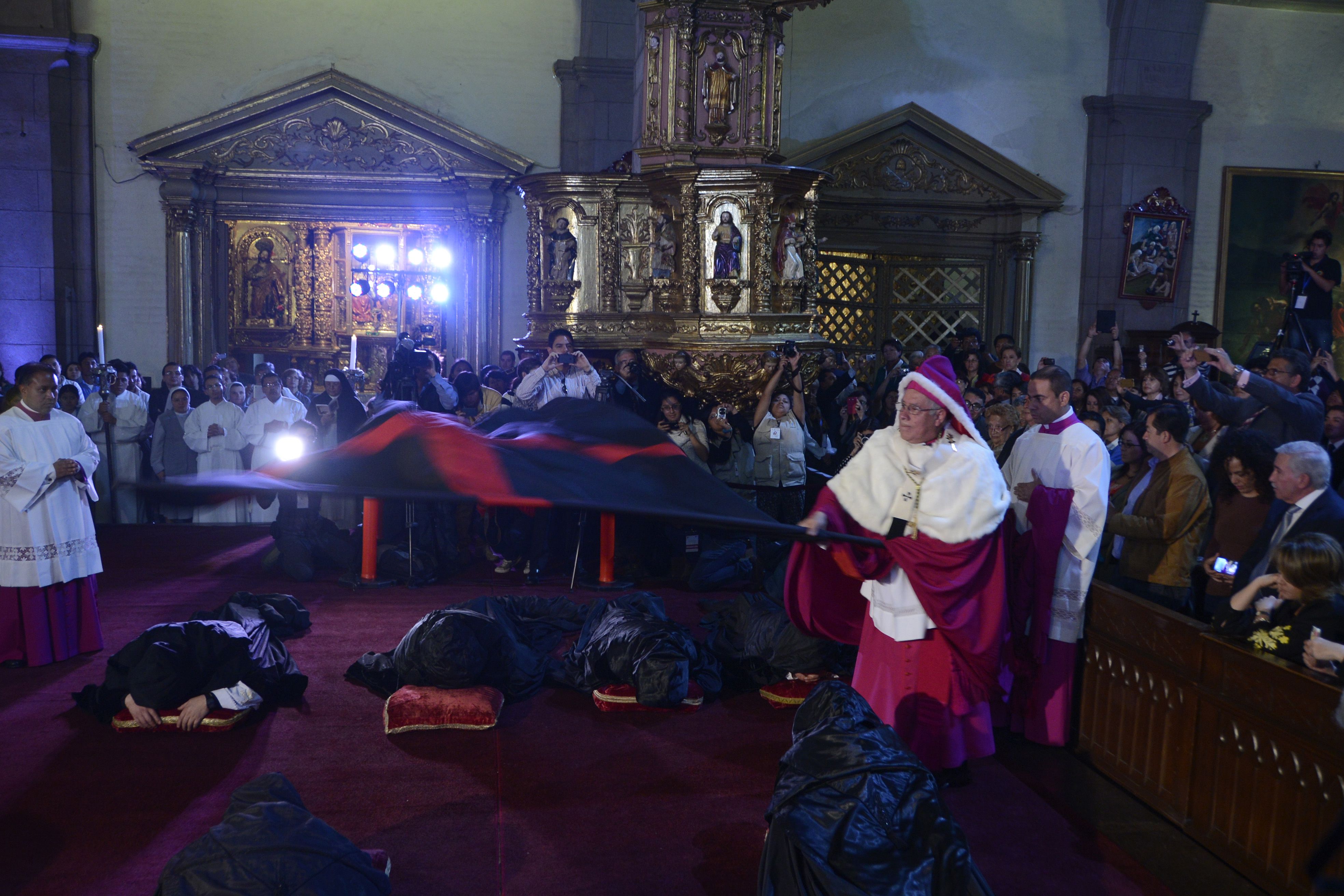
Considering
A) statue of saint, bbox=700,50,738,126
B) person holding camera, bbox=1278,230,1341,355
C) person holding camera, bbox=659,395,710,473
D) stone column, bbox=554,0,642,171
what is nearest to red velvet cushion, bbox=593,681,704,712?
person holding camera, bbox=659,395,710,473

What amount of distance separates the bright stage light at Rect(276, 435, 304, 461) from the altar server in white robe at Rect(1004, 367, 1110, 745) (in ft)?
21.9

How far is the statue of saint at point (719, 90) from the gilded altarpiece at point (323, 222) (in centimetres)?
447

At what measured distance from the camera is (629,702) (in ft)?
19.0

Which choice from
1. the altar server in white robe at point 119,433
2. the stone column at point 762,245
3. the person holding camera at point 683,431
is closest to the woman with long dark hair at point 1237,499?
the person holding camera at point 683,431

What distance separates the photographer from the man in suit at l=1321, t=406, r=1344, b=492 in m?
6.64

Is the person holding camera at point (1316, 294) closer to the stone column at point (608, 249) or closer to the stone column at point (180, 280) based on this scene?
the stone column at point (608, 249)

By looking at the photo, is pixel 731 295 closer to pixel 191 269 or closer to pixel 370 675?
pixel 370 675

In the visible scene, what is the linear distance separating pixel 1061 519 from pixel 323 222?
11648 mm

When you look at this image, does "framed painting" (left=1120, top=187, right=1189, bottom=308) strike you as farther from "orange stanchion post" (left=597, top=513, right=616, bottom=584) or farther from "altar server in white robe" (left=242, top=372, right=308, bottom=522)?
"altar server in white robe" (left=242, top=372, right=308, bottom=522)

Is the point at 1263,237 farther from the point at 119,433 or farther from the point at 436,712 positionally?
the point at 119,433

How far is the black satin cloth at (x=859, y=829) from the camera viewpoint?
291cm

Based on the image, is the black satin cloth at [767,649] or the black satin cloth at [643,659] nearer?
the black satin cloth at [643,659]

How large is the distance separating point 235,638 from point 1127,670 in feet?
14.9

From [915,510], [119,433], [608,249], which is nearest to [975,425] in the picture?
[915,510]
